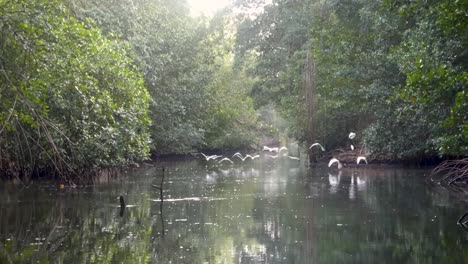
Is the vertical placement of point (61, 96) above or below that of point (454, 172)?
above

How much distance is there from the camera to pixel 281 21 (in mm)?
32219

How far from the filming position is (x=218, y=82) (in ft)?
130

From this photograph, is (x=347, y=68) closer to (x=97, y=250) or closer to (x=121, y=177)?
(x=121, y=177)

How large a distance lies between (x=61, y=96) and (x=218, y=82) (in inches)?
938

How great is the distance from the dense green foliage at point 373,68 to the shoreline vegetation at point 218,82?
5 centimetres

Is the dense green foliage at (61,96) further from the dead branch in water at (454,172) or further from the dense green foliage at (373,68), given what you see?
the dead branch in water at (454,172)

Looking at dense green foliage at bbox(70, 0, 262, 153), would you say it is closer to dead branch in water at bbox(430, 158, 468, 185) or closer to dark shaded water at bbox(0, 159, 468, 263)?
dark shaded water at bbox(0, 159, 468, 263)

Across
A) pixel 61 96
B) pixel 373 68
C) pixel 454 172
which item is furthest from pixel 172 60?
pixel 454 172

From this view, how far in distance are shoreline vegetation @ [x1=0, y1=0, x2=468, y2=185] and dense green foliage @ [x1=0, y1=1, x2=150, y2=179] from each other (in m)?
0.04

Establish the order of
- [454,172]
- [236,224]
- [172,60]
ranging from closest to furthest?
[236,224] → [454,172] → [172,60]

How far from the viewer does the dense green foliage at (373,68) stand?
14.2 meters

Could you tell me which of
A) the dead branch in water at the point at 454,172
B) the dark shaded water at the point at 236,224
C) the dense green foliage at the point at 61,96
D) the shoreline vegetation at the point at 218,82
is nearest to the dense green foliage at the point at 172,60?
the shoreline vegetation at the point at 218,82

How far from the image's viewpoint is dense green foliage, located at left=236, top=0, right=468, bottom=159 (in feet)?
46.5

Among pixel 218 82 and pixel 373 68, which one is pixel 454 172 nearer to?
pixel 373 68
